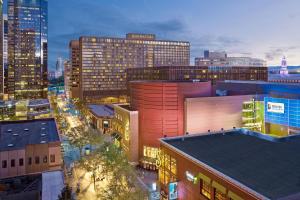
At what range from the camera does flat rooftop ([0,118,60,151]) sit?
53638 mm

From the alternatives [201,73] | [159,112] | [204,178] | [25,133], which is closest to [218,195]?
[204,178]

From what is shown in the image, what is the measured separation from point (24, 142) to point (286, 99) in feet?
193

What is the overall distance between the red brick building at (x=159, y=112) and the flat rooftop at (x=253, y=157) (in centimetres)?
1548

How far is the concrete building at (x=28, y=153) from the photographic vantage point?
49625 millimetres

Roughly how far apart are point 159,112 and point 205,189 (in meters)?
28.8

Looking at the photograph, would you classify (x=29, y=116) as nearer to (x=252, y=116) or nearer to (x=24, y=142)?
(x=24, y=142)

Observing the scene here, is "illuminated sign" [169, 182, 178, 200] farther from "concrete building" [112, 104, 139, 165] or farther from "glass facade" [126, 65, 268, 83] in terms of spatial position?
"glass facade" [126, 65, 268, 83]

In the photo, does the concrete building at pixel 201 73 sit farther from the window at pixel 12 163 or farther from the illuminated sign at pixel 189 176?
the illuminated sign at pixel 189 176

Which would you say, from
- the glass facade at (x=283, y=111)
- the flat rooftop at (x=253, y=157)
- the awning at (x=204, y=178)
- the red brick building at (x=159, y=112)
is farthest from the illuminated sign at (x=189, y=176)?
the glass facade at (x=283, y=111)

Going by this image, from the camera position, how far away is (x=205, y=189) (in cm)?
3172

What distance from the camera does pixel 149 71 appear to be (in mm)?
172500

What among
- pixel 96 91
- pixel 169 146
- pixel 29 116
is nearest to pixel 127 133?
pixel 169 146

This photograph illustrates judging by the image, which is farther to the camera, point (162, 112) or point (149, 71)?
point (149, 71)

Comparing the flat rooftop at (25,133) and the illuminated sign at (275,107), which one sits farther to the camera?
the illuminated sign at (275,107)
